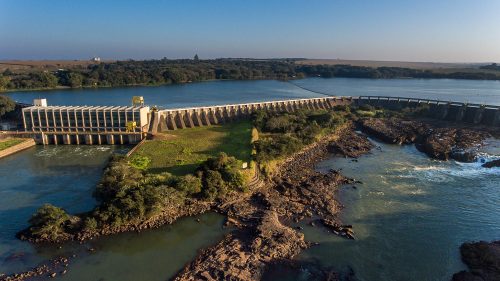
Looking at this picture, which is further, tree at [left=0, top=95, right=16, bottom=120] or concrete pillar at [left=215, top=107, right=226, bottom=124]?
concrete pillar at [left=215, top=107, right=226, bottom=124]

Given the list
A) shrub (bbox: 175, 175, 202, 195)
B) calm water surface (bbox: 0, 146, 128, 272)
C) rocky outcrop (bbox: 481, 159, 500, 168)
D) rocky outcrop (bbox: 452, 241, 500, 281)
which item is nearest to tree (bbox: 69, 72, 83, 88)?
calm water surface (bbox: 0, 146, 128, 272)

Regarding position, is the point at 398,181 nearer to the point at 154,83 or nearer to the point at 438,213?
the point at 438,213

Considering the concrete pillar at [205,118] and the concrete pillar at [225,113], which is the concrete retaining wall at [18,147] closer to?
the concrete pillar at [205,118]

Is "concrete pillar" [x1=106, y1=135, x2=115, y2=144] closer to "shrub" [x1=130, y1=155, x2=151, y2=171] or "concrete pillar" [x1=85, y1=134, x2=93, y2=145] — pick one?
"concrete pillar" [x1=85, y1=134, x2=93, y2=145]

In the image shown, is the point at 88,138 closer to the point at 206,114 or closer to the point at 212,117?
the point at 206,114

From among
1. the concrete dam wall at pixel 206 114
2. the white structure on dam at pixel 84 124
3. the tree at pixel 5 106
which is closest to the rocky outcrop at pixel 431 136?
the concrete dam wall at pixel 206 114

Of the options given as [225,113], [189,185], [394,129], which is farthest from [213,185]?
[394,129]
